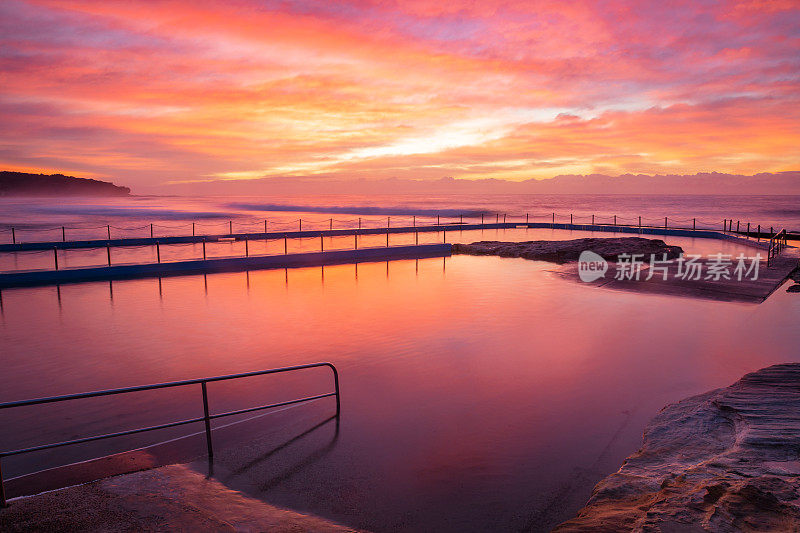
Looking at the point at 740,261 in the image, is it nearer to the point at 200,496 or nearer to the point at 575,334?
the point at 575,334

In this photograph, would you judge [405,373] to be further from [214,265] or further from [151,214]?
[151,214]

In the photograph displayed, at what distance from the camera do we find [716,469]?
517 cm

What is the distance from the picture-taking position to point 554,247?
84.4 feet

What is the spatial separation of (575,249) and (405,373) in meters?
18.0

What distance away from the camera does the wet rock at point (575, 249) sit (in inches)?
944

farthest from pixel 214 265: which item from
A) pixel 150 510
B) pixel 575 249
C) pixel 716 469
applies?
pixel 716 469

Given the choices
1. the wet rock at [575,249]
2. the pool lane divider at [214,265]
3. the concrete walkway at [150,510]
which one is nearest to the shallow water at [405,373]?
the concrete walkway at [150,510]

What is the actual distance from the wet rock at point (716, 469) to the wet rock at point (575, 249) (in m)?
16.3

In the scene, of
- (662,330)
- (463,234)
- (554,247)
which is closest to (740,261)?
(554,247)

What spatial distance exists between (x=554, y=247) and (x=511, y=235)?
10.5 meters

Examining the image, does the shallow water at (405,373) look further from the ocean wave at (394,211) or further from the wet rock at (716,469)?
the ocean wave at (394,211)

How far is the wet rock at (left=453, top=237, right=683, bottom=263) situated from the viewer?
78.6 ft

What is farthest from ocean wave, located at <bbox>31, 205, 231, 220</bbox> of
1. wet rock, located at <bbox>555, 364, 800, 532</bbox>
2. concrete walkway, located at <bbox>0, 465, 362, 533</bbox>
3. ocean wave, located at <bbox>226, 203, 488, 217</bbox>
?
wet rock, located at <bbox>555, 364, 800, 532</bbox>

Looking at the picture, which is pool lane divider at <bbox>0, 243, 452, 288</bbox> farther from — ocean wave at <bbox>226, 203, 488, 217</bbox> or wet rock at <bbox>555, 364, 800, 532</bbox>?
ocean wave at <bbox>226, 203, 488, 217</bbox>
